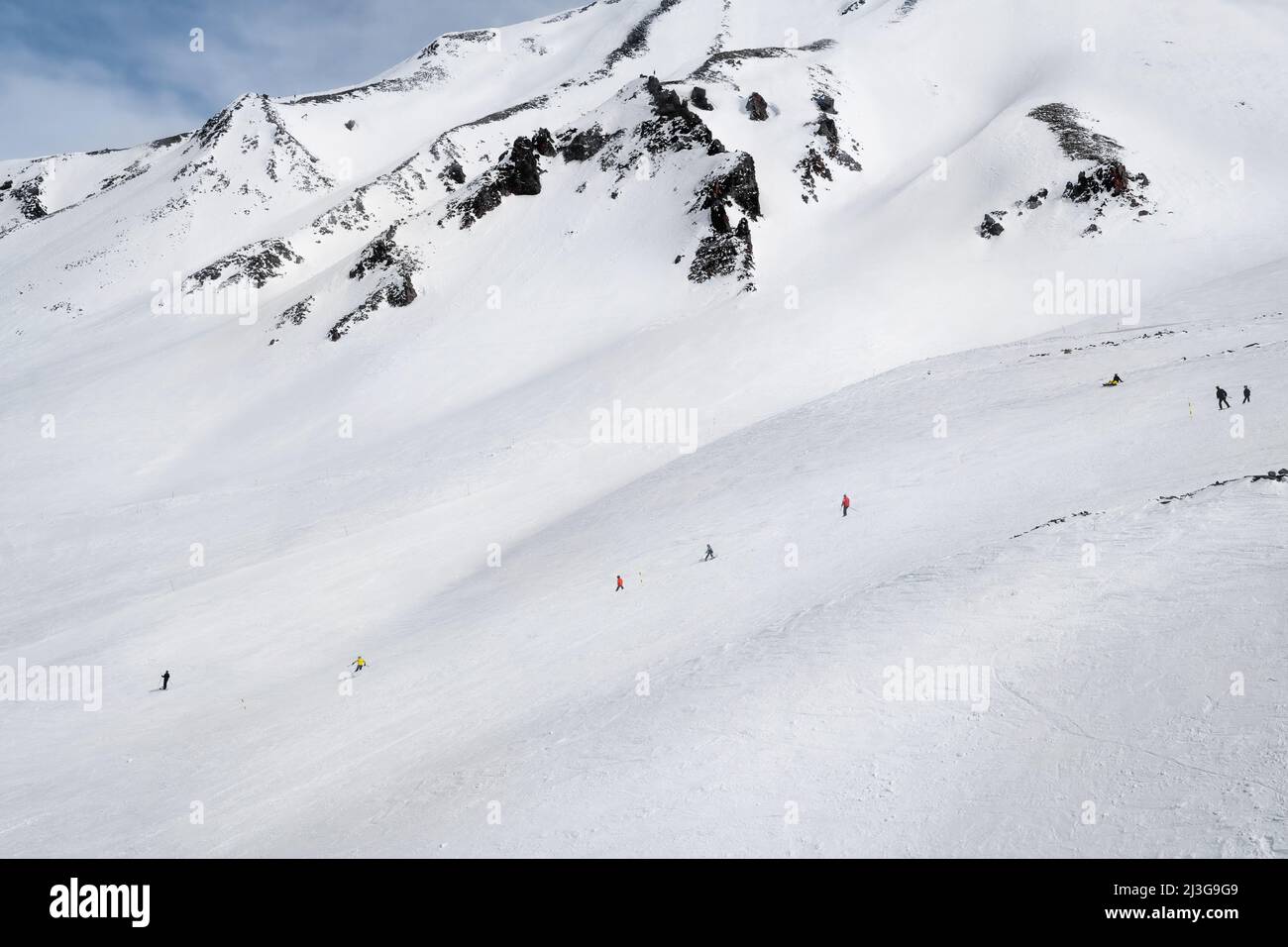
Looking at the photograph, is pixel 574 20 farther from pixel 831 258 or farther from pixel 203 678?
pixel 203 678

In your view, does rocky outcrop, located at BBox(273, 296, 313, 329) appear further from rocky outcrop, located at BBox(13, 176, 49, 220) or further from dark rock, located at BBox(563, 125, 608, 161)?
rocky outcrop, located at BBox(13, 176, 49, 220)

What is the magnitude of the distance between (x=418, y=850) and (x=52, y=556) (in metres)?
35.9

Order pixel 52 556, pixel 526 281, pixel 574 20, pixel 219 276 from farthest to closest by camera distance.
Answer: pixel 574 20
pixel 219 276
pixel 526 281
pixel 52 556

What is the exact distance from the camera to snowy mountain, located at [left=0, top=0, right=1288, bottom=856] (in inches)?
490

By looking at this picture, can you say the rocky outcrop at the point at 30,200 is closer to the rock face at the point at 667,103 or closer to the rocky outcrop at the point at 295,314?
the rocky outcrop at the point at 295,314

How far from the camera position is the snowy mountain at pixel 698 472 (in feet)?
40.9

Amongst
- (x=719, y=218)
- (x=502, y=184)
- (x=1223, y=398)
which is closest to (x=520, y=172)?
(x=502, y=184)

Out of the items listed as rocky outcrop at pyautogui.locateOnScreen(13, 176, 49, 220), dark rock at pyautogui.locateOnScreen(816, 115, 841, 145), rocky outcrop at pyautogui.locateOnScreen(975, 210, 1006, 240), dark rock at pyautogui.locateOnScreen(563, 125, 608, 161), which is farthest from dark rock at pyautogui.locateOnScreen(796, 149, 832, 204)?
rocky outcrop at pyautogui.locateOnScreen(13, 176, 49, 220)

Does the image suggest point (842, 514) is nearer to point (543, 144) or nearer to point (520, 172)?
point (520, 172)

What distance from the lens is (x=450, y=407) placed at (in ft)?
170

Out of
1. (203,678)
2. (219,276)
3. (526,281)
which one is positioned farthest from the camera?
(219,276)

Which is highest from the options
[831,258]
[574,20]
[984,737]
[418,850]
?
[574,20]

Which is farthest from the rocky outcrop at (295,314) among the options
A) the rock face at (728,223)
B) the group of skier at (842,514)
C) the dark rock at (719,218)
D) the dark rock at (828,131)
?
the dark rock at (828,131)
